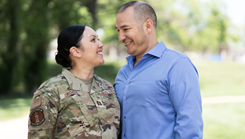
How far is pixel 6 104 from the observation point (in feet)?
38.7

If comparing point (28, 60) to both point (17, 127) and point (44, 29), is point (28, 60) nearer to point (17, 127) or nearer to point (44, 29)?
point (44, 29)

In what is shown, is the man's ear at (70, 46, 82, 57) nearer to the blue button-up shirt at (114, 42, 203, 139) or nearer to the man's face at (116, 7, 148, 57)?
the man's face at (116, 7, 148, 57)

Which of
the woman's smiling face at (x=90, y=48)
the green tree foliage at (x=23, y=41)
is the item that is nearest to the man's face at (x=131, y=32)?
the woman's smiling face at (x=90, y=48)

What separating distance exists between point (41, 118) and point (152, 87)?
3.38 ft

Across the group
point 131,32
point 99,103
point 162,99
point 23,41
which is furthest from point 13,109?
point 162,99

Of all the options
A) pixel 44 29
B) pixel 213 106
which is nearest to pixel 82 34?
pixel 213 106

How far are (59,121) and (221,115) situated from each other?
10.0 meters

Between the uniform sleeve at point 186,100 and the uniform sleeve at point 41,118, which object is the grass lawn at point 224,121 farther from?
the uniform sleeve at point 41,118

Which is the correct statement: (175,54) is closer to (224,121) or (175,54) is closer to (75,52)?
(75,52)

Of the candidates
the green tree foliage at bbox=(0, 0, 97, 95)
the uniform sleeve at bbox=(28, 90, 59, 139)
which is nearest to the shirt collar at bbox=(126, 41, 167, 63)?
the uniform sleeve at bbox=(28, 90, 59, 139)

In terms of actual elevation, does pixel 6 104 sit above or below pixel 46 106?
below

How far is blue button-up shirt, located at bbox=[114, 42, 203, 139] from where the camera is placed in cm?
225

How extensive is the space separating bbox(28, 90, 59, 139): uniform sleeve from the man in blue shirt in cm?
73

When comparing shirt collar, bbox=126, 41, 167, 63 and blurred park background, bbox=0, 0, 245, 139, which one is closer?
shirt collar, bbox=126, 41, 167, 63
